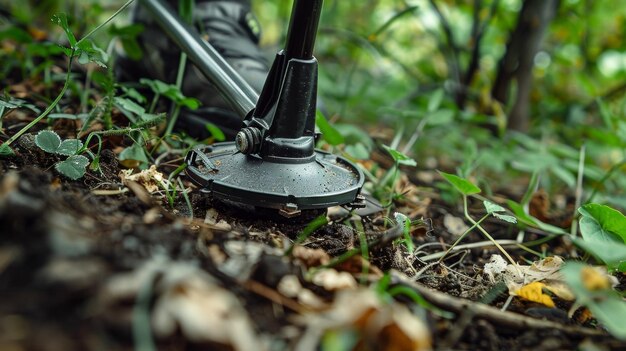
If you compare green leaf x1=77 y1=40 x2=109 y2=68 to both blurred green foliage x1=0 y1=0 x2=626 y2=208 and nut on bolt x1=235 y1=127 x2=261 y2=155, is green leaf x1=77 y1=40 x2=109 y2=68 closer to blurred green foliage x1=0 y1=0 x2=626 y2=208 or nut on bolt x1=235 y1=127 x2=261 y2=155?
nut on bolt x1=235 y1=127 x2=261 y2=155

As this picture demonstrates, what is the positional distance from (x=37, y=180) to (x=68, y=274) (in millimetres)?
292

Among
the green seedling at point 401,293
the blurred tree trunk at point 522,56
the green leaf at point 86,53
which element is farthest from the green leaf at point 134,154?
the blurred tree trunk at point 522,56

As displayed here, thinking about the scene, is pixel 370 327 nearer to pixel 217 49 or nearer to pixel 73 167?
pixel 73 167

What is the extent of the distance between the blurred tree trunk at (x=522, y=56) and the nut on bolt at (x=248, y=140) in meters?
1.79

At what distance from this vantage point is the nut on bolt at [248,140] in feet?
3.34

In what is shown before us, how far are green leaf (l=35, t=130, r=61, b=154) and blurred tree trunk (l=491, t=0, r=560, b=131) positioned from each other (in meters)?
2.09

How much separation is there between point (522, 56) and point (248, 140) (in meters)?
1.83

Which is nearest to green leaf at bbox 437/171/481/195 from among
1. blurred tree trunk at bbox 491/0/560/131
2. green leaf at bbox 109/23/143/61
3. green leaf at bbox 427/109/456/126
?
green leaf at bbox 427/109/456/126

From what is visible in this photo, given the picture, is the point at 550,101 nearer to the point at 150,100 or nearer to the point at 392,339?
the point at 150,100

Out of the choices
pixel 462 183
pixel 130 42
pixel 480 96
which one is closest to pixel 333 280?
pixel 462 183

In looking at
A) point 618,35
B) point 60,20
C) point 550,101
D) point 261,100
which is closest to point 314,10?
point 261,100

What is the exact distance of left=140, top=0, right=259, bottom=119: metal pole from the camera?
3.86 feet

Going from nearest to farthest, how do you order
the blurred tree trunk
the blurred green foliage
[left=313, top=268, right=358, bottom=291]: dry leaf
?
[left=313, top=268, right=358, bottom=291]: dry leaf → the blurred green foliage → the blurred tree trunk

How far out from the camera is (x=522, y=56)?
2.38 meters
